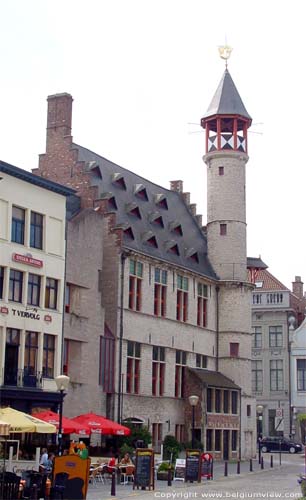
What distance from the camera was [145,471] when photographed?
3347cm

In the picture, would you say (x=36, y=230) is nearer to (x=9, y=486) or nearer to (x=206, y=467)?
(x=206, y=467)

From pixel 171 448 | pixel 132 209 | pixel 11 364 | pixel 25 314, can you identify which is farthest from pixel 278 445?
pixel 11 364

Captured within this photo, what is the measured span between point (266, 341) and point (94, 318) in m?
41.9

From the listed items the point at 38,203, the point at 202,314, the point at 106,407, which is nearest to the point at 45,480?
the point at 38,203

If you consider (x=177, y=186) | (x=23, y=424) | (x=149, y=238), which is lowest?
(x=23, y=424)

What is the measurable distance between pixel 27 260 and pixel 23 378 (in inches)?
210

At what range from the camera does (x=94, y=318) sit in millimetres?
47406

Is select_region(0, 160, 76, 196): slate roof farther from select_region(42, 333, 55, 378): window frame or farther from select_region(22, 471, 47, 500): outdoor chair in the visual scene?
select_region(22, 471, 47, 500): outdoor chair

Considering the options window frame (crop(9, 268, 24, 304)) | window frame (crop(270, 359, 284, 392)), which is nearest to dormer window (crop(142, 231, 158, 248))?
window frame (crop(9, 268, 24, 304))

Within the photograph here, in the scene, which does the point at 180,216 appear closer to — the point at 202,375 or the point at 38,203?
the point at 202,375

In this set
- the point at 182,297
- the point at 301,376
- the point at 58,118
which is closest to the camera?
the point at 58,118

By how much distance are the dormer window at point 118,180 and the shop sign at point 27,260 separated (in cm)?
1402

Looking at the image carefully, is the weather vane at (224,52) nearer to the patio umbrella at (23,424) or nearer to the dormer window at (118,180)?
the dormer window at (118,180)

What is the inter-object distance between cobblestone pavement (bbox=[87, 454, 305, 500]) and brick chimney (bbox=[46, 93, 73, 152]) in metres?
21.3
